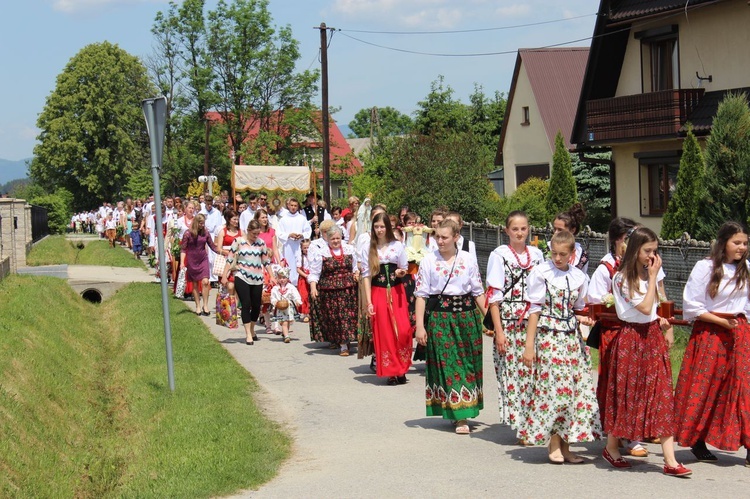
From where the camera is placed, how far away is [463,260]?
9281 mm

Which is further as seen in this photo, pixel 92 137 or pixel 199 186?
pixel 92 137

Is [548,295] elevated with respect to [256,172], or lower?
lower

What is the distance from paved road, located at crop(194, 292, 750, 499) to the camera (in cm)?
706

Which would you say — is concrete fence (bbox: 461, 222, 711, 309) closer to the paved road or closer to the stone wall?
the paved road

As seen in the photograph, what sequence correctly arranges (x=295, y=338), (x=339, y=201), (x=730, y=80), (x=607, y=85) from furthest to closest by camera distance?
1. (x=339, y=201)
2. (x=607, y=85)
3. (x=730, y=80)
4. (x=295, y=338)

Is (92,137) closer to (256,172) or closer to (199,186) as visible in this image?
(199,186)

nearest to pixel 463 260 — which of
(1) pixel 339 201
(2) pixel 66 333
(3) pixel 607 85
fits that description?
(2) pixel 66 333

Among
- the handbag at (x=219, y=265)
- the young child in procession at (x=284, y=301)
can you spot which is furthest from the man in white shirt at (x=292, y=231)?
the young child in procession at (x=284, y=301)


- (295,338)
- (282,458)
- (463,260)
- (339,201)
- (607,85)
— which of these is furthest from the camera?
(339,201)

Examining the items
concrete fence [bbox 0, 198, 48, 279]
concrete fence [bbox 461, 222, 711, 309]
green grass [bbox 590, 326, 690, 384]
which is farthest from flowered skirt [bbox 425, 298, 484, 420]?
concrete fence [bbox 0, 198, 48, 279]

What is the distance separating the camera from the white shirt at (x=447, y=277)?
9195 mm

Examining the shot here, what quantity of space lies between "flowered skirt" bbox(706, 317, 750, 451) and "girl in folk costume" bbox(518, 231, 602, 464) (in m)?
0.83

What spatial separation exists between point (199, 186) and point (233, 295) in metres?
35.8

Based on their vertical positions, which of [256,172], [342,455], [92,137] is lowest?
[342,455]
